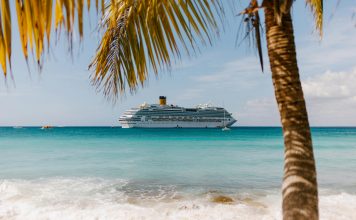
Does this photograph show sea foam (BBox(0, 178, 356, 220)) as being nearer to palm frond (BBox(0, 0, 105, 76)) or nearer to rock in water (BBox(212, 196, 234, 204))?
rock in water (BBox(212, 196, 234, 204))

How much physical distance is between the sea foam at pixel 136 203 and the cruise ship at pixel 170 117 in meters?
56.3

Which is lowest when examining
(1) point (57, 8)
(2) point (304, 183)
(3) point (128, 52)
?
(2) point (304, 183)

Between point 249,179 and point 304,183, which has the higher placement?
point 304,183

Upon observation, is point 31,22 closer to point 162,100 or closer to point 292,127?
point 292,127

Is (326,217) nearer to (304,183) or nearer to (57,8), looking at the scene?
(304,183)

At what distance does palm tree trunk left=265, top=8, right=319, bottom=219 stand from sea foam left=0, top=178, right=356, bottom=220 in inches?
149

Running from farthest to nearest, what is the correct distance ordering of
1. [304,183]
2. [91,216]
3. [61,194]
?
[61,194] < [91,216] < [304,183]

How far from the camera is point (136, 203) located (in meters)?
6.62

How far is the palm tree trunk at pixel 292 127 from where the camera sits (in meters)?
1.67

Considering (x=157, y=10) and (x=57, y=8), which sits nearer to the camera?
(x=57, y=8)

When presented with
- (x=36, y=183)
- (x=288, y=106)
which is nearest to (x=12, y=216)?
(x=36, y=183)

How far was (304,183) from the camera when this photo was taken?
1674 millimetres

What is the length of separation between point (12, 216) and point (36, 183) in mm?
4149

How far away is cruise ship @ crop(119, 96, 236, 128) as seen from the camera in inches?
2569
